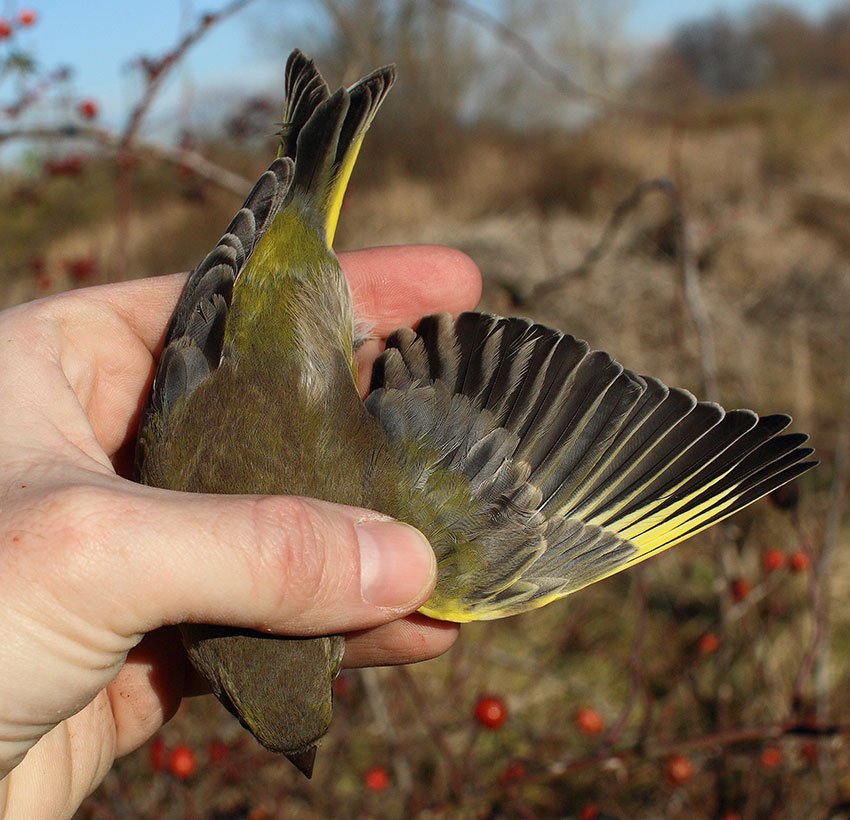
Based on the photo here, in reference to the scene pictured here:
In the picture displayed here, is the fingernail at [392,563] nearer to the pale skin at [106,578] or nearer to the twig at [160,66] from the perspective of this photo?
the pale skin at [106,578]

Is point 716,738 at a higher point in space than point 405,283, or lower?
lower

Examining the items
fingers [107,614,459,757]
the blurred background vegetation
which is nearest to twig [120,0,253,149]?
the blurred background vegetation

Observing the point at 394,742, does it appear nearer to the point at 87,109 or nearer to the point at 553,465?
the point at 553,465

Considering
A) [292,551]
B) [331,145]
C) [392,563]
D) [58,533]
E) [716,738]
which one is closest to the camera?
[58,533]

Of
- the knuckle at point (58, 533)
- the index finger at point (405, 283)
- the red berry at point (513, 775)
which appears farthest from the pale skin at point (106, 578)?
the index finger at point (405, 283)

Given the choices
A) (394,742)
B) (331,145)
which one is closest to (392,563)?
(331,145)

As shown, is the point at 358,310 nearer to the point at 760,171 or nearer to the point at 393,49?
the point at 760,171
